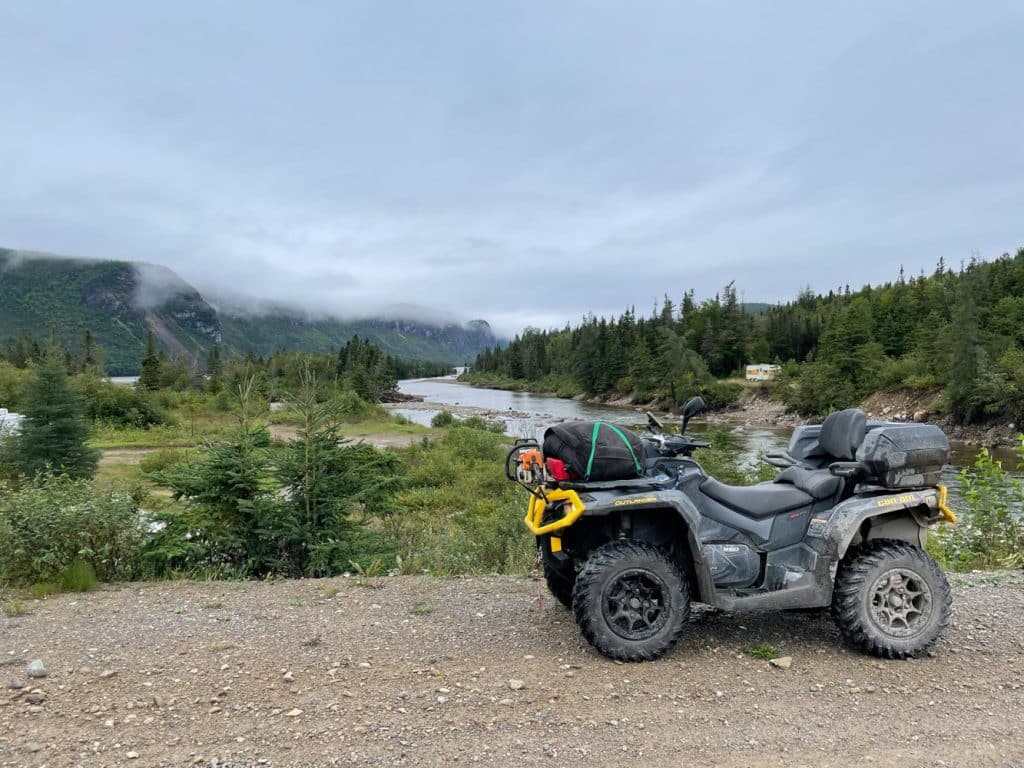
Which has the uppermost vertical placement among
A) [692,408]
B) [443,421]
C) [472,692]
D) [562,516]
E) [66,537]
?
[692,408]

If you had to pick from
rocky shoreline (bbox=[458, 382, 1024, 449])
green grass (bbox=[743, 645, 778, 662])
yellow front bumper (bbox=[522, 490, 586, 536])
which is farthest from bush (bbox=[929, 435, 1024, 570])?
rocky shoreline (bbox=[458, 382, 1024, 449])

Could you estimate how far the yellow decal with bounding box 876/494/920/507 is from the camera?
4453 millimetres

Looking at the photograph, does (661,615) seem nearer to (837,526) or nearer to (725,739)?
(725,739)

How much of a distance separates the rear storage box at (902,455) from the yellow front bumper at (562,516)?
2.14 meters

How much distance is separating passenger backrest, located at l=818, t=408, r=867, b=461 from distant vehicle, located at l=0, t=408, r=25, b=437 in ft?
92.4

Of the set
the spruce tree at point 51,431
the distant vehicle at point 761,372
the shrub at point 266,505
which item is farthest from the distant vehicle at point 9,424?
the distant vehicle at point 761,372

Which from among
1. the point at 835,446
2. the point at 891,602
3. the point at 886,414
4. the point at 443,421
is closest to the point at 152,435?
the point at 443,421

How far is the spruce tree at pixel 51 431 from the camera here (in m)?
22.5

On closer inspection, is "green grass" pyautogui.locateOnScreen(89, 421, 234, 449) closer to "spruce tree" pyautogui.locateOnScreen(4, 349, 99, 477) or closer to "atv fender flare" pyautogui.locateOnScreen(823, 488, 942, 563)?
"spruce tree" pyautogui.locateOnScreen(4, 349, 99, 477)

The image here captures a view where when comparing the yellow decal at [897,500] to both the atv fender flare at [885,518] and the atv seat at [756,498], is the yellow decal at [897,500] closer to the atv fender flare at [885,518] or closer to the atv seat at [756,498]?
the atv fender flare at [885,518]

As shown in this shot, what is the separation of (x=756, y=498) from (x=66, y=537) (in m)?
6.53

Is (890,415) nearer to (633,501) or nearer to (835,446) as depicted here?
(835,446)

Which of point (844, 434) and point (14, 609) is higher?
point (844, 434)

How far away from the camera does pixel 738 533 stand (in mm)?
4598
